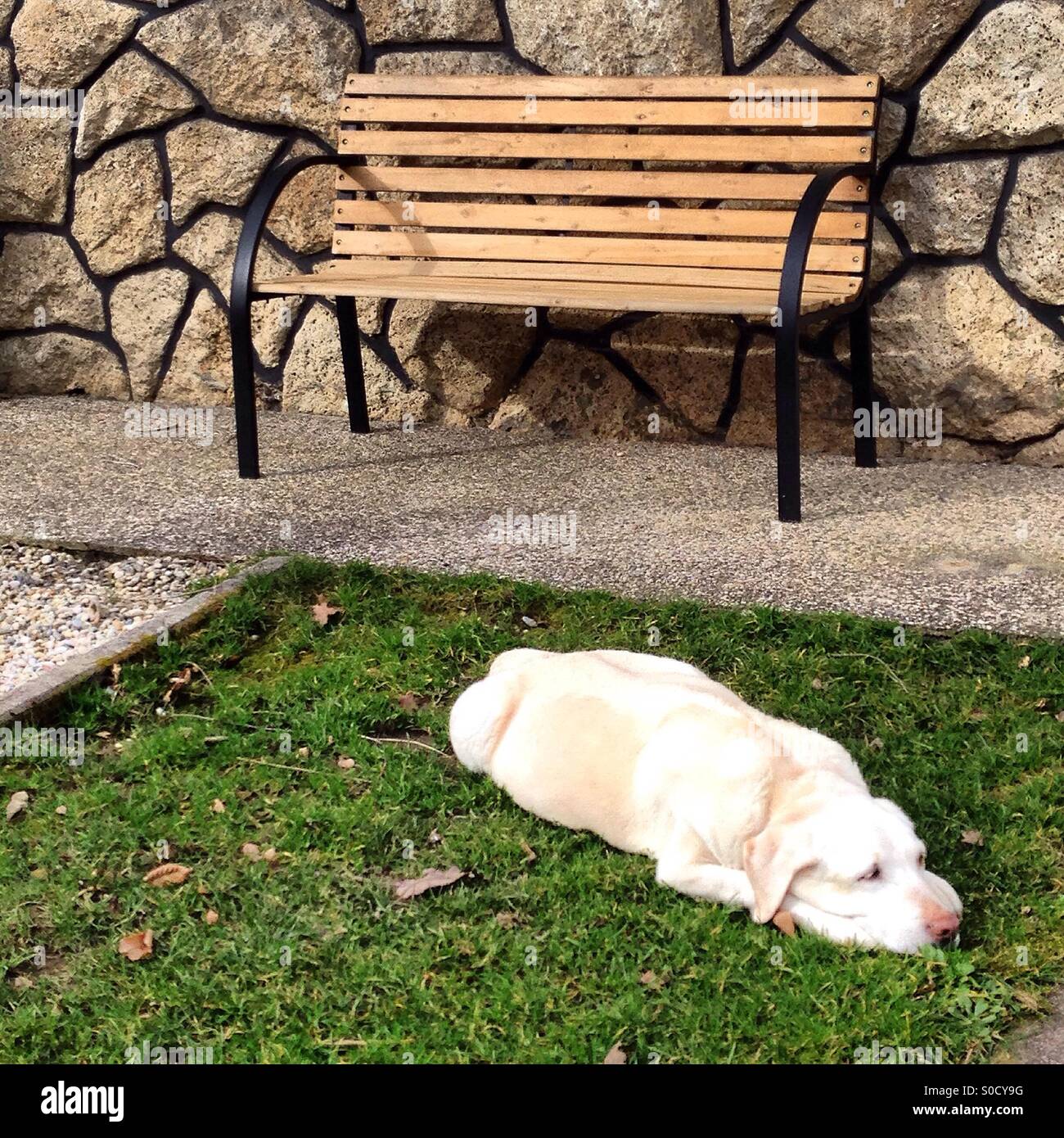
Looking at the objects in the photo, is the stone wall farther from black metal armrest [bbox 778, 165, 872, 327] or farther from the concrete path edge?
the concrete path edge

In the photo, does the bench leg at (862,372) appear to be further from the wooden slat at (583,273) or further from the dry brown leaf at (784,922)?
the dry brown leaf at (784,922)

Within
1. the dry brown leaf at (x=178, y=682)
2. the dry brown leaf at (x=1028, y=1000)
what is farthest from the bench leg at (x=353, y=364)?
the dry brown leaf at (x=1028, y=1000)

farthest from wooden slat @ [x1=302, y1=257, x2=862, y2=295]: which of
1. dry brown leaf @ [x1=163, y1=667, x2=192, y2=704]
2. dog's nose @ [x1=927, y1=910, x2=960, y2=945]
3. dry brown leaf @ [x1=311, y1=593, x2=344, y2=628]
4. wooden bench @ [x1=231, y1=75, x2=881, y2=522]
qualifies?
dog's nose @ [x1=927, y1=910, x2=960, y2=945]

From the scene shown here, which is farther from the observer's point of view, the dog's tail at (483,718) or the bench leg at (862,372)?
the bench leg at (862,372)

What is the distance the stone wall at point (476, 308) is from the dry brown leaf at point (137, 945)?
11.5 ft

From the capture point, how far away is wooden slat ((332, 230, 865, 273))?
16.2 ft

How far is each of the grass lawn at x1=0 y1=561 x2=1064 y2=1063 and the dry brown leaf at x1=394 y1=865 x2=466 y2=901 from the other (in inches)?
0.9

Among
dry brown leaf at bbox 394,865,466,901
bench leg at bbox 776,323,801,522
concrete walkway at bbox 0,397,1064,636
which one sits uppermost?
bench leg at bbox 776,323,801,522

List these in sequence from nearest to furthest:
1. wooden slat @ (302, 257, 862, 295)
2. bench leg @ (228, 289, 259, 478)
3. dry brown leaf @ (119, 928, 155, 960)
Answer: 1. dry brown leaf @ (119, 928, 155, 960)
2. wooden slat @ (302, 257, 862, 295)
3. bench leg @ (228, 289, 259, 478)

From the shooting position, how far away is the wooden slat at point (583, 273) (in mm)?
4879

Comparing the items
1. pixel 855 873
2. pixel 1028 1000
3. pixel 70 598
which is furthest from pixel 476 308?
pixel 1028 1000

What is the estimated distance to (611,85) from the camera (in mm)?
5293

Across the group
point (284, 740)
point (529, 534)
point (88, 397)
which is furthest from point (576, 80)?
point (284, 740)

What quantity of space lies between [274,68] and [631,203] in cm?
162
